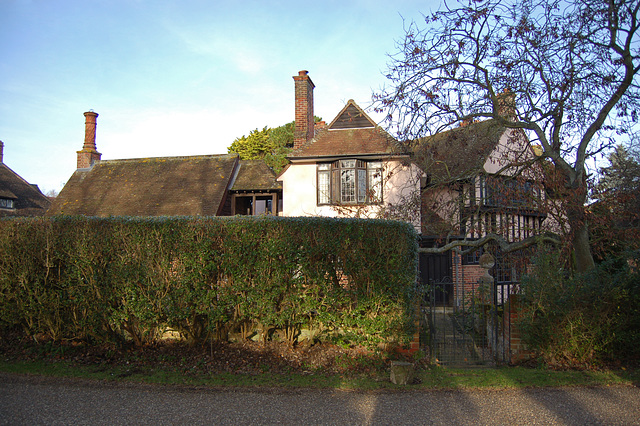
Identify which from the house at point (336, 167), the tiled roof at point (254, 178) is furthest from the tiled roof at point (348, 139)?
the tiled roof at point (254, 178)

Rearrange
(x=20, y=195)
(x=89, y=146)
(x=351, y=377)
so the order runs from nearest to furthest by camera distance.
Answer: (x=351, y=377), (x=89, y=146), (x=20, y=195)

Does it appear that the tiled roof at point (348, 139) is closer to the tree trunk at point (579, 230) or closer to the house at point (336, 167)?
the house at point (336, 167)

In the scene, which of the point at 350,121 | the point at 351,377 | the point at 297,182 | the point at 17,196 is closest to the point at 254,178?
the point at 297,182

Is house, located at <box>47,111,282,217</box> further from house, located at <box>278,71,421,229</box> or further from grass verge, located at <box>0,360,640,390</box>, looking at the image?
grass verge, located at <box>0,360,640,390</box>

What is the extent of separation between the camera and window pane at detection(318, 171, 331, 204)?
57.8ft

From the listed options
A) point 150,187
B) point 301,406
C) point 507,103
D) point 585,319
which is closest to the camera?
point 301,406

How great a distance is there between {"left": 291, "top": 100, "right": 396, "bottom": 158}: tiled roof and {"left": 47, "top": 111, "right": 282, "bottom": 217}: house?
8.52ft

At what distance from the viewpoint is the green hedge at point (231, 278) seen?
681 cm

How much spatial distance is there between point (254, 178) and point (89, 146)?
1004 centimetres

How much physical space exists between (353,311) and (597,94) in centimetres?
679

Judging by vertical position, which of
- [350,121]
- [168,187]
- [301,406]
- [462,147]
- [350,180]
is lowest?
[301,406]

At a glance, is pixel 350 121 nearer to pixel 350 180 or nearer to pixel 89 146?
pixel 350 180

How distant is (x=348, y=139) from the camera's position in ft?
59.7

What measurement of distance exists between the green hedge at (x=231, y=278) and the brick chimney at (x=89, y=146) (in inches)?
703
